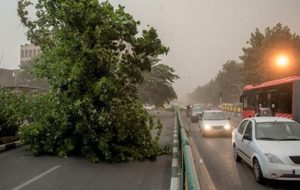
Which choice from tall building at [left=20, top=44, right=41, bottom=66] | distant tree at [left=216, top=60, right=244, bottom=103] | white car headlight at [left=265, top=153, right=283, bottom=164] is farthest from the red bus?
tall building at [left=20, top=44, right=41, bottom=66]

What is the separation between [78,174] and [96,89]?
3.37 metres

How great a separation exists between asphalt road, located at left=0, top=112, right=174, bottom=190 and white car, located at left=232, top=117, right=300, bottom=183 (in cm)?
221

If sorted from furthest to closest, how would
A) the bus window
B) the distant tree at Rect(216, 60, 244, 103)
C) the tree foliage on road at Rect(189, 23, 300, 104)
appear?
the distant tree at Rect(216, 60, 244, 103), the tree foliage on road at Rect(189, 23, 300, 104), the bus window

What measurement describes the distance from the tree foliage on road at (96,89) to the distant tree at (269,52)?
49320mm

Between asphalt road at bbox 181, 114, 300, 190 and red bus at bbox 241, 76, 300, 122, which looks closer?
asphalt road at bbox 181, 114, 300, 190

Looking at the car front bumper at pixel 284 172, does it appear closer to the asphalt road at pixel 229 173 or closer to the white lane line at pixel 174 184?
the asphalt road at pixel 229 173

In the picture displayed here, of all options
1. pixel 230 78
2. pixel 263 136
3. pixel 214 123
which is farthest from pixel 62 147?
pixel 230 78

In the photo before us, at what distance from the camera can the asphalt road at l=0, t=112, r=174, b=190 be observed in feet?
31.0

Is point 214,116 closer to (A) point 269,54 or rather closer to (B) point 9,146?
(B) point 9,146

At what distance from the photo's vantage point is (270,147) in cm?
958

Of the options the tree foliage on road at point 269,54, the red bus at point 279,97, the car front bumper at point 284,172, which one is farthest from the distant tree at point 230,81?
the car front bumper at point 284,172

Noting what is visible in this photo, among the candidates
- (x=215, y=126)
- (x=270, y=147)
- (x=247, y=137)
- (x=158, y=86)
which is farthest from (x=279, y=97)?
(x=158, y=86)

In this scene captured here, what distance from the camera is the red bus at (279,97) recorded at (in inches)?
776

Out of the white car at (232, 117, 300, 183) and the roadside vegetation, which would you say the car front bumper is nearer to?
the white car at (232, 117, 300, 183)
